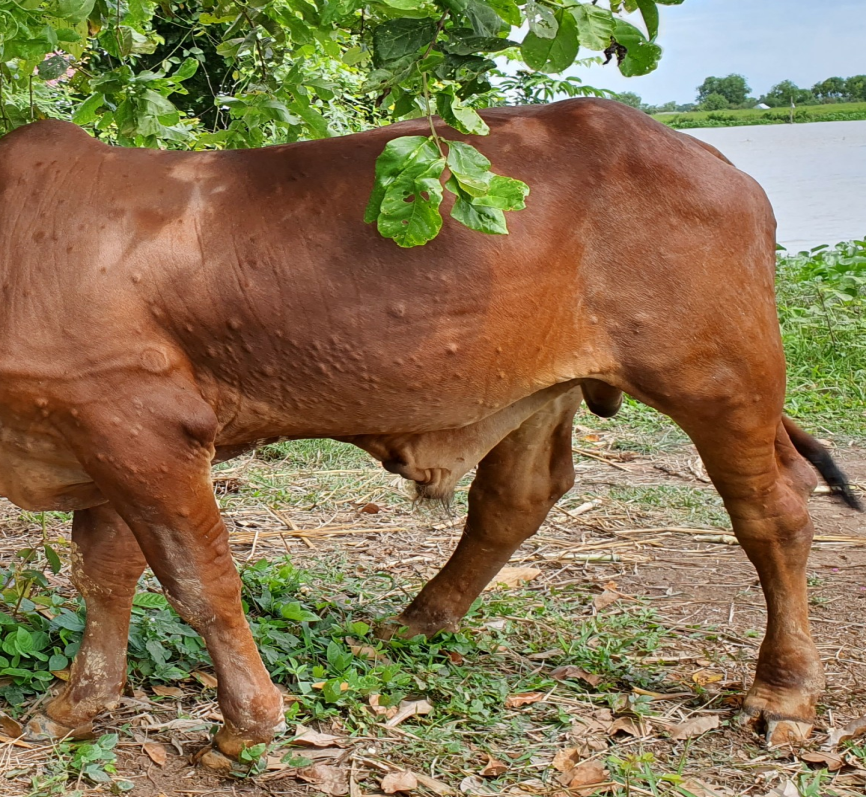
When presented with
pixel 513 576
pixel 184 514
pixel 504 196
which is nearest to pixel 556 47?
pixel 504 196

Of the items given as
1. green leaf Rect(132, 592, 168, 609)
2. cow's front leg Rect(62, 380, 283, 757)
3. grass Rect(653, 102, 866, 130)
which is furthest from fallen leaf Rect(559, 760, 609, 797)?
grass Rect(653, 102, 866, 130)

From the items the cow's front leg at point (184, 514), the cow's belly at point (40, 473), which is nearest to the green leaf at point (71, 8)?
the cow's front leg at point (184, 514)

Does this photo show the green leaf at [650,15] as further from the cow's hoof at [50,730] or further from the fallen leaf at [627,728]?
the cow's hoof at [50,730]

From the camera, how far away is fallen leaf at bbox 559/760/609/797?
320 centimetres

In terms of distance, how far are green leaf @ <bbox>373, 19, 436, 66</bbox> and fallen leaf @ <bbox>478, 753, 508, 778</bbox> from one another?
205cm

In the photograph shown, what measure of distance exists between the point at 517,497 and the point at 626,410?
3258 millimetres

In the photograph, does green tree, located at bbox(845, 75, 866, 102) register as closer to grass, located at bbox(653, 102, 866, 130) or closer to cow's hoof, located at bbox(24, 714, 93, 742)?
grass, located at bbox(653, 102, 866, 130)

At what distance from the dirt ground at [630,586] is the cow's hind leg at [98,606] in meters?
0.11

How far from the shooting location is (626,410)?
729 cm

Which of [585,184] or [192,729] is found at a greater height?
[585,184]

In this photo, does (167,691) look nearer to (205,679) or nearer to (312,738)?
(205,679)

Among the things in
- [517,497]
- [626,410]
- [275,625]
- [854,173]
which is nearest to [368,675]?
[275,625]

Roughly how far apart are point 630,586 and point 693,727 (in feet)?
4.02

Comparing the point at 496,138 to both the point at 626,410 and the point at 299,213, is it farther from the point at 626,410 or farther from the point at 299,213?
the point at 626,410
